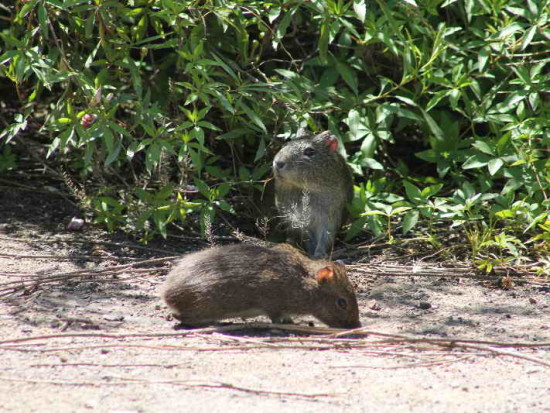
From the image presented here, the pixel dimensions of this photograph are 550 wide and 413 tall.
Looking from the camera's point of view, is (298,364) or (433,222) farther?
(433,222)

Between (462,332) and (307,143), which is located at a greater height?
(307,143)

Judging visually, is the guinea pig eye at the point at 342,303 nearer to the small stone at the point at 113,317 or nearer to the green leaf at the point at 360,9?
the small stone at the point at 113,317

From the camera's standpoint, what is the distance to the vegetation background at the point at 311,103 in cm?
577

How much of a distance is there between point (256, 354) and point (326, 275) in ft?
2.77

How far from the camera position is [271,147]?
6844mm

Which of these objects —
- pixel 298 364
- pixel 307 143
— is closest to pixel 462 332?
pixel 298 364

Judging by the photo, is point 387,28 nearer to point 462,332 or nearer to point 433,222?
point 433,222

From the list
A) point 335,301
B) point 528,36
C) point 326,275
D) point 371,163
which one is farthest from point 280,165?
point 528,36

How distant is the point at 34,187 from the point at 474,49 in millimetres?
3993

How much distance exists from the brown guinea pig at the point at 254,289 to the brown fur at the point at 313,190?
1.19 meters

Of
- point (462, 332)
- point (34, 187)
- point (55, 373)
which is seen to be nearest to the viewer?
point (55, 373)

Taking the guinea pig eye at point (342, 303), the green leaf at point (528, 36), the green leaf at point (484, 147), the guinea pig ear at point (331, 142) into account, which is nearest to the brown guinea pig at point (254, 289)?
the guinea pig eye at point (342, 303)

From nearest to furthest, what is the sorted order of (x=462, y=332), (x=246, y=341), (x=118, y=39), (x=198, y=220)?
(x=246, y=341) → (x=462, y=332) → (x=118, y=39) → (x=198, y=220)

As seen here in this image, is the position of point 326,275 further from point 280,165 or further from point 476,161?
point 476,161
